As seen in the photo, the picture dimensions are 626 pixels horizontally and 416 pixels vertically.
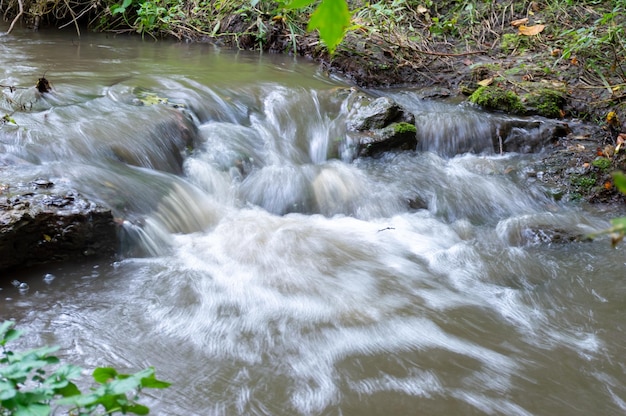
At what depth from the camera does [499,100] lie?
588cm

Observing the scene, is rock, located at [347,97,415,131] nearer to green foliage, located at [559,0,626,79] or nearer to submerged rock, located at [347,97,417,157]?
submerged rock, located at [347,97,417,157]

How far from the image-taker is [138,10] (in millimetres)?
9367

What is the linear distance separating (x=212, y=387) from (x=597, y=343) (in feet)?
6.32

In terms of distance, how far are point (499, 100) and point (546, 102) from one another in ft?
1.54

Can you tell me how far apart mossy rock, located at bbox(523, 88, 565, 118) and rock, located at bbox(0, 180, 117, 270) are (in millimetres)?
4426

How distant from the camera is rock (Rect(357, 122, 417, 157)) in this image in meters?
5.23

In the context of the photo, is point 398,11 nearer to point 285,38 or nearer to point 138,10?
point 285,38

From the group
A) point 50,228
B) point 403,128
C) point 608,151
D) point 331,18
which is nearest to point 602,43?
point 608,151

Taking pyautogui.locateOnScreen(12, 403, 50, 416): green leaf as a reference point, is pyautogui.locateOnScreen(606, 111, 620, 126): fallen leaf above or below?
above

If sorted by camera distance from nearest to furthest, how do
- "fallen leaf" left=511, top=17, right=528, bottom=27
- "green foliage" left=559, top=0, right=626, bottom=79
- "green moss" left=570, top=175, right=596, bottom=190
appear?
1. "green moss" left=570, top=175, right=596, bottom=190
2. "green foliage" left=559, top=0, right=626, bottom=79
3. "fallen leaf" left=511, top=17, right=528, bottom=27

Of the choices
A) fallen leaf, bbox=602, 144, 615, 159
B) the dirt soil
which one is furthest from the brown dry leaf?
fallen leaf, bbox=602, 144, 615, 159

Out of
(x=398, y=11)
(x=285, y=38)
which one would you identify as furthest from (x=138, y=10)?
(x=398, y=11)

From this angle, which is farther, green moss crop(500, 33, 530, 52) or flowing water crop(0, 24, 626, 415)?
green moss crop(500, 33, 530, 52)

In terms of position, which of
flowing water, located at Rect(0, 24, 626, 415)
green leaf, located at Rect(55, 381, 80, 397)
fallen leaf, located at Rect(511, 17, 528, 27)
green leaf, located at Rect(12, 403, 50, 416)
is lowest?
flowing water, located at Rect(0, 24, 626, 415)
